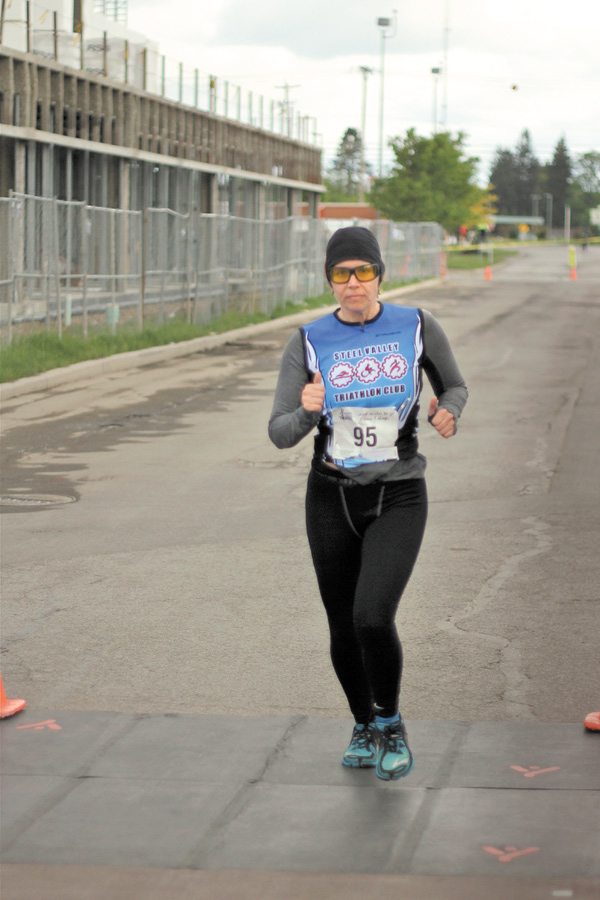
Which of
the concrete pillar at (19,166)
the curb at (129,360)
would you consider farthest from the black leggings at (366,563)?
the concrete pillar at (19,166)

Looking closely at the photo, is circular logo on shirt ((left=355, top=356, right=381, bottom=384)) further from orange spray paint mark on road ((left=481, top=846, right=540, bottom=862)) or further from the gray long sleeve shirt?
orange spray paint mark on road ((left=481, top=846, right=540, bottom=862))

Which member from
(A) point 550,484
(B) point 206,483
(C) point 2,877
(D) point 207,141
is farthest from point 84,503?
(D) point 207,141

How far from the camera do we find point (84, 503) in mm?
9430

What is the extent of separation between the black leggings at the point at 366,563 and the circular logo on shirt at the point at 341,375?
11.8 inches

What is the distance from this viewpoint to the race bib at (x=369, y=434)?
4.15 m

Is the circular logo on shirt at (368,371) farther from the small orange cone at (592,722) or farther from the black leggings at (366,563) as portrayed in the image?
the small orange cone at (592,722)

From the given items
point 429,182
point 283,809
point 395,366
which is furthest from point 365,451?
point 429,182

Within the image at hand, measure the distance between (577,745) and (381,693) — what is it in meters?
0.84

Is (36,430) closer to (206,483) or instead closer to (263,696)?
(206,483)

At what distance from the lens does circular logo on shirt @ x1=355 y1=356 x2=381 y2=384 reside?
13.7ft

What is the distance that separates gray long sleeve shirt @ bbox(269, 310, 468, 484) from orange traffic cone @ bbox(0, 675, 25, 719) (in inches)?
63.0

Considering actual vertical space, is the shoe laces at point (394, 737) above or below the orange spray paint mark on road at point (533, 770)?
above

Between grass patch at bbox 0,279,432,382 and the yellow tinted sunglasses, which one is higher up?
the yellow tinted sunglasses

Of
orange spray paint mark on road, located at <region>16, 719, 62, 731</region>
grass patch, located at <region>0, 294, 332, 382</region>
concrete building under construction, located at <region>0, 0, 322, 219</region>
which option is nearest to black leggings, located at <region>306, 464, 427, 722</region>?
orange spray paint mark on road, located at <region>16, 719, 62, 731</region>
